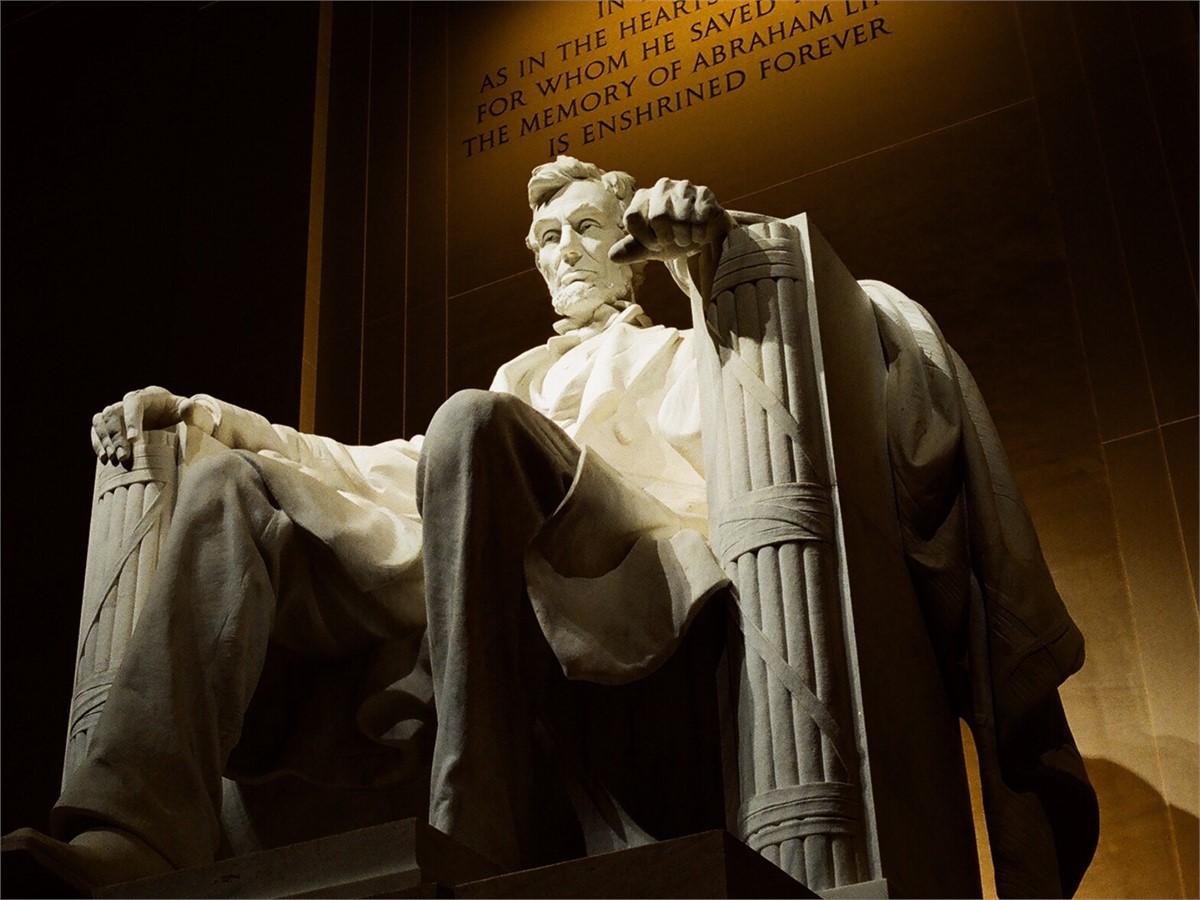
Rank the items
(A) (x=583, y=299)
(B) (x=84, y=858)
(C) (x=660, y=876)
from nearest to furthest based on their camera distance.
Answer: (C) (x=660, y=876) → (B) (x=84, y=858) → (A) (x=583, y=299)

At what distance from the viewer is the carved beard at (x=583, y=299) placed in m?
3.80

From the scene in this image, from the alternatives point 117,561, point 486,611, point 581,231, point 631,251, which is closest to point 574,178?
point 581,231

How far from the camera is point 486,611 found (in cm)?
253

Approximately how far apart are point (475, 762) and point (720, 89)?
286cm

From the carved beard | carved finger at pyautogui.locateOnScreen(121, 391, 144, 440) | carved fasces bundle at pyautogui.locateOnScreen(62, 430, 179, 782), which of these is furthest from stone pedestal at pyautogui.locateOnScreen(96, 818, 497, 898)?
the carved beard

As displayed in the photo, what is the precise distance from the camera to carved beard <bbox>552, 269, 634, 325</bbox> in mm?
3805

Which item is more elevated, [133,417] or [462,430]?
[133,417]

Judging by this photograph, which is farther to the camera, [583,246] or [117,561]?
[583,246]

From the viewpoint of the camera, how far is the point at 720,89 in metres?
4.89

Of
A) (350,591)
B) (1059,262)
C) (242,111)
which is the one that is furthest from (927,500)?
(242,111)

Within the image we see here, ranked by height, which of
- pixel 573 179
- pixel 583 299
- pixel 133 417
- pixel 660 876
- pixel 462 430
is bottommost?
pixel 660 876

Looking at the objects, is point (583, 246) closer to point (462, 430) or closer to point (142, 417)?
point (142, 417)

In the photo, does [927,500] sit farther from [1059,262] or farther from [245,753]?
[1059,262]

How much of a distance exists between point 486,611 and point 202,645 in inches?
16.3
